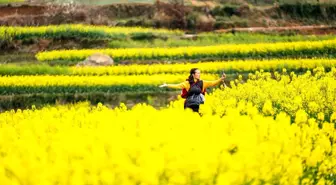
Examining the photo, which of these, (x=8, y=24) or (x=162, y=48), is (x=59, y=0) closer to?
(x=8, y=24)

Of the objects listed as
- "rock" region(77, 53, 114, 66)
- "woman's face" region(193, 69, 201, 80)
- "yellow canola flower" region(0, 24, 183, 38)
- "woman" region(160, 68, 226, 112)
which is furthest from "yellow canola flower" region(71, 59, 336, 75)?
"woman's face" region(193, 69, 201, 80)

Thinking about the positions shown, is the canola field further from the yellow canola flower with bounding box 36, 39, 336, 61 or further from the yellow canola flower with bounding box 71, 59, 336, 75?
the yellow canola flower with bounding box 36, 39, 336, 61

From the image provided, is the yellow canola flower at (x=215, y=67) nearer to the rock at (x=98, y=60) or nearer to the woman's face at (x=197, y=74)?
the rock at (x=98, y=60)

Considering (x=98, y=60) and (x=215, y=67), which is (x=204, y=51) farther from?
(x=98, y=60)

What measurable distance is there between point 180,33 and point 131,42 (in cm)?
293

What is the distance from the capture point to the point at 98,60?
68.7 feet

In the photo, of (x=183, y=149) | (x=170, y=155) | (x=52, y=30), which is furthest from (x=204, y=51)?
(x=170, y=155)

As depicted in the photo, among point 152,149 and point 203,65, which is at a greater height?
point 152,149

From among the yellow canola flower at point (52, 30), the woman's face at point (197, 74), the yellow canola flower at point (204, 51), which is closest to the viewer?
the woman's face at point (197, 74)

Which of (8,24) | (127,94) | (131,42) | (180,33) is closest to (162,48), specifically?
(131,42)

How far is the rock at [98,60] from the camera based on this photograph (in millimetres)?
20859

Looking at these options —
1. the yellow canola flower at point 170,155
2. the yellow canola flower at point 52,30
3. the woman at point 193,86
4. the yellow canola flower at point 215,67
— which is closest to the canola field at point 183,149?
the yellow canola flower at point 170,155

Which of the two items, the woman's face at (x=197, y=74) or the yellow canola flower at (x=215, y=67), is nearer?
the woman's face at (x=197, y=74)

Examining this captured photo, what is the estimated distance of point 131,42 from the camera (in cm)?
2398
